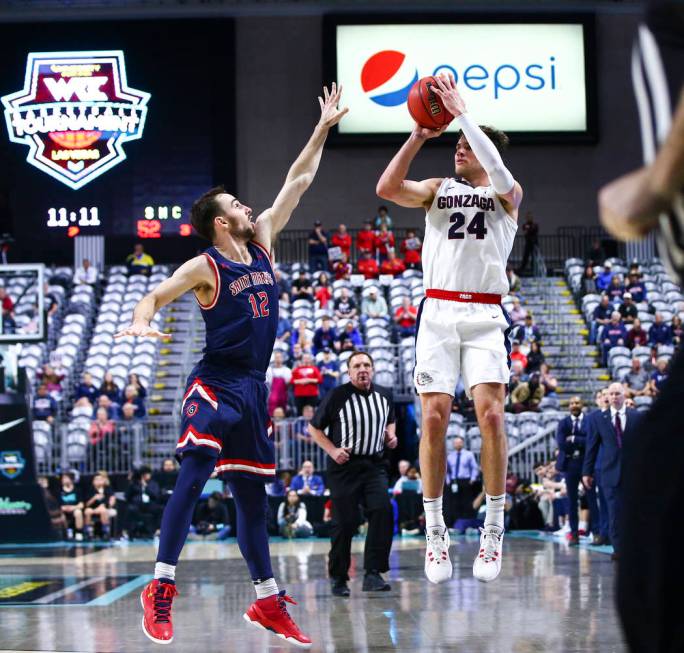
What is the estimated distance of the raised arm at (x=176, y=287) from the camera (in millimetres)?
5594

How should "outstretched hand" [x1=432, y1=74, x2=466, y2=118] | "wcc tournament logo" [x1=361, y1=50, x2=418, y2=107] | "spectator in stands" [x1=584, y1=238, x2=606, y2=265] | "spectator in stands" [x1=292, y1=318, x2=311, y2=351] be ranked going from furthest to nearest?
"wcc tournament logo" [x1=361, y1=50, x2=418, y2=107] < "spectator in stands" [x1=584, y1=238, x2=606, y2=265] < "spectator in stands" [x1=292, y1=318, x2=311, y2=351] < "outstretched hand" [x1=432, y1=74, x2=466, y2=118]

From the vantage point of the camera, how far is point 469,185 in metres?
6.22

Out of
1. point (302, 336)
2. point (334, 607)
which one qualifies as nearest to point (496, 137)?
point (334, 607)

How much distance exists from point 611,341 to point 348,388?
13910 mm

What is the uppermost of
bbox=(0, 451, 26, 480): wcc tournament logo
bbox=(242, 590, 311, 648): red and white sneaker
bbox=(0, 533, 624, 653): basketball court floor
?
bbox=(0, 451, 26, 480): wcc tournament logo

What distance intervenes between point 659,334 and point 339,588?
47.0 ft

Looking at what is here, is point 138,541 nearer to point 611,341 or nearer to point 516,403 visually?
point 516,403

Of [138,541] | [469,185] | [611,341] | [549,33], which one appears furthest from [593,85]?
[469,185]

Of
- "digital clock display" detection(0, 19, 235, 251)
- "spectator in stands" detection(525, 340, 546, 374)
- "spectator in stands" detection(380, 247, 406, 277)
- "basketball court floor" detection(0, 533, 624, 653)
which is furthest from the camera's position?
"spectator in stands" detection(380, 247, 406, 277)

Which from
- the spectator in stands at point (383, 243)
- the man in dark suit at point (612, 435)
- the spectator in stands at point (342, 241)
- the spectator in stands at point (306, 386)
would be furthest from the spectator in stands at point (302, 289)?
the man in dark suit at point (612, 435)

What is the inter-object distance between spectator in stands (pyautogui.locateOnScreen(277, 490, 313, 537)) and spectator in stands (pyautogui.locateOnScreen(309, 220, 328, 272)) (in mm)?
9089

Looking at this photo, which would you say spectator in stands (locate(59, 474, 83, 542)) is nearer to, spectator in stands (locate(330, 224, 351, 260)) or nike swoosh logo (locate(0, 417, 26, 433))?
nike swoosh logo (locate(0, 417, 26, 433))

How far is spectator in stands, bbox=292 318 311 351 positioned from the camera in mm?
20594

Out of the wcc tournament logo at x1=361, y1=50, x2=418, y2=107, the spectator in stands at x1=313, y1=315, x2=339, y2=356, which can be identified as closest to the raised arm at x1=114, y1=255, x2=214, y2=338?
the spectator in stands at x1=313, y1=315, x2=339, y2=356
